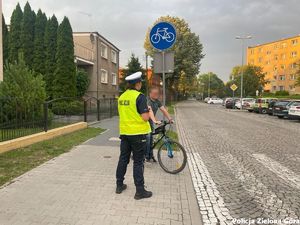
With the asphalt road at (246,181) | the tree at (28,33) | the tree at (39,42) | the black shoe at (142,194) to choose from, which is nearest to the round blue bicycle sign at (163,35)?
the asphalt road at (246,181)

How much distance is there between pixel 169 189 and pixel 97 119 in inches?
433

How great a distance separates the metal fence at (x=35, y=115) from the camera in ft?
24.2

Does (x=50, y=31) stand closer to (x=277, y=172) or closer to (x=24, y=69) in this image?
(x=24, y=69)

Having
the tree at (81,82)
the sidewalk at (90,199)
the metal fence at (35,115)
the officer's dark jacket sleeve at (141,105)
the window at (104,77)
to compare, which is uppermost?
the window at (104,77)

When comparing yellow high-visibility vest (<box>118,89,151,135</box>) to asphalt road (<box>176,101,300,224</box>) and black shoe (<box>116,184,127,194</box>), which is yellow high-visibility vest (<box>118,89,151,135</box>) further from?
asphalt road (<box>176,101,300,224</box>)

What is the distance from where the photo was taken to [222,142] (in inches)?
402

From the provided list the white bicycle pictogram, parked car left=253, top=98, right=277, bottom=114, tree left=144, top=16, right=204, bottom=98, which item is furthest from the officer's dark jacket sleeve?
tree left=144, top=16, right=204, bottom=98

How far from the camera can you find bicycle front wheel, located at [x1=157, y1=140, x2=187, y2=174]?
5922 mm

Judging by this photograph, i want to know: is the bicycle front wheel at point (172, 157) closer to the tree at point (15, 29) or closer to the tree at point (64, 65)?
the tree at point (64, 65)

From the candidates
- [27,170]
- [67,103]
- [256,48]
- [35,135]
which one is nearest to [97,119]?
[67,103]

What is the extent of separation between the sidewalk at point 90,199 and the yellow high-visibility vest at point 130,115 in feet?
3.30

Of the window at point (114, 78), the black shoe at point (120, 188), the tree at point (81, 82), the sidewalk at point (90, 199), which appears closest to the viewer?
the sidewalk at point (90, 199)

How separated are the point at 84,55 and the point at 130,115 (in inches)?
914

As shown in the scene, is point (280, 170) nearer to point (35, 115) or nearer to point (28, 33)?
point (35, 115)
